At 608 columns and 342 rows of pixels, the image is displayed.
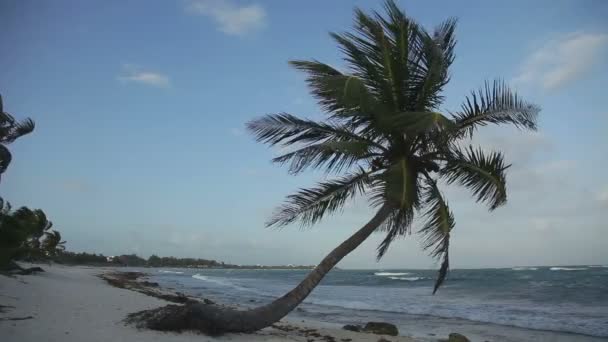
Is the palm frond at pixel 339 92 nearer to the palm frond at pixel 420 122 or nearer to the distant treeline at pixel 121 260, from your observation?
the palm frond at pixel 420 122

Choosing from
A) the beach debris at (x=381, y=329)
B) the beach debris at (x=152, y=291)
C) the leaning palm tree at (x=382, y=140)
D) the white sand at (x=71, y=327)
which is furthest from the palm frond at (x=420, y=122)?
the beach debris at (x=381, y=329)

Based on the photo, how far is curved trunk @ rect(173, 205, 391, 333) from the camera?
7.20 meters

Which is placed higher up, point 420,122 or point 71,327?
point 420,122

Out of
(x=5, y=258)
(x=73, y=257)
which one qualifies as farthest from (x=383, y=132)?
(x=73, y=257)

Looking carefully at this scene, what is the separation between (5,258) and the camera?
36.3 feet

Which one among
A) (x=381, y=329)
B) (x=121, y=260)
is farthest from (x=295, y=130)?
(x=121, y=260)

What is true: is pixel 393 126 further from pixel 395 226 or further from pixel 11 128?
pixel 11 128

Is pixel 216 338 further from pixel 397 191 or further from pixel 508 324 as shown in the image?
pixel 508 324

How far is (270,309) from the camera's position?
24.8 feet

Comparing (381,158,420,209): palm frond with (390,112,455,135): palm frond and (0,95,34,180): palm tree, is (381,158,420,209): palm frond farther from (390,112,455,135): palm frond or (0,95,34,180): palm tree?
(0,95,34,180): palm tree

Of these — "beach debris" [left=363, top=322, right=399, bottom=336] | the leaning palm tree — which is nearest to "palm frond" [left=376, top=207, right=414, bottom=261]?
the leaning palm tree

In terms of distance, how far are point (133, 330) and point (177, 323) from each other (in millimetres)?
693

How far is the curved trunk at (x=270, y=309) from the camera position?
720 cm

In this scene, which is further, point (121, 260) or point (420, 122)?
point (121, 260)
